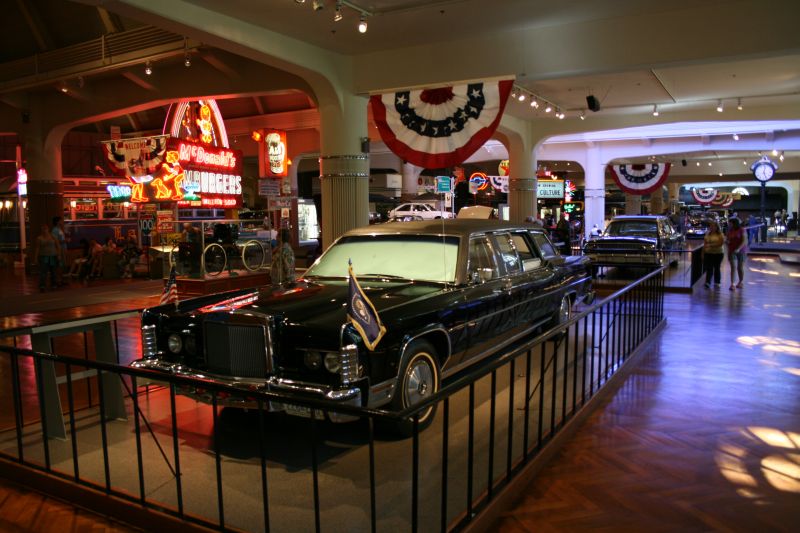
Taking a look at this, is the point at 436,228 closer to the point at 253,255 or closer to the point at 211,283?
the point at 211,283

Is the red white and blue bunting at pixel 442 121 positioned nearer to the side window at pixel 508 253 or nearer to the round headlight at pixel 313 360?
the side window at pixel 508 253

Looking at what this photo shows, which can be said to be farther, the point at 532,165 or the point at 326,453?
the point at 532,165

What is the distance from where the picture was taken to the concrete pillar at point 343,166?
1159cm

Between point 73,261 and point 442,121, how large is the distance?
1417 cm

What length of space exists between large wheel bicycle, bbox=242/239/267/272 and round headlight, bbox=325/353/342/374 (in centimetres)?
1155

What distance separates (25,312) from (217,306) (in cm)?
849

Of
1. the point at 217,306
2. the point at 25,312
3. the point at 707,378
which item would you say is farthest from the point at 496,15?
the point at 25,312

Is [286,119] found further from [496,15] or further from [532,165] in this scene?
[496,15]

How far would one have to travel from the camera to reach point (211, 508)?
3.87m

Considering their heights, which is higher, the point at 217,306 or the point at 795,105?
the point at 795,105

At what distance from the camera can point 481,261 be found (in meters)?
6.45

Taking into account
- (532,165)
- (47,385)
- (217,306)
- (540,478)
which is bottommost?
(540,478)

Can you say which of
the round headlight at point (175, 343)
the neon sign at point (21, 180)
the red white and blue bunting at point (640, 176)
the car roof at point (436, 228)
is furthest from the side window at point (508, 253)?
the red white and blue bunting at point (640, 176)

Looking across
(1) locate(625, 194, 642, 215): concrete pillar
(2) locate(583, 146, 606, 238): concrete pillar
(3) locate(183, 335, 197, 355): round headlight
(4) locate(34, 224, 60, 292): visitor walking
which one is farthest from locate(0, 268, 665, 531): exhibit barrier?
(1) locate(625, 194, 642, 215): concrete pillar
